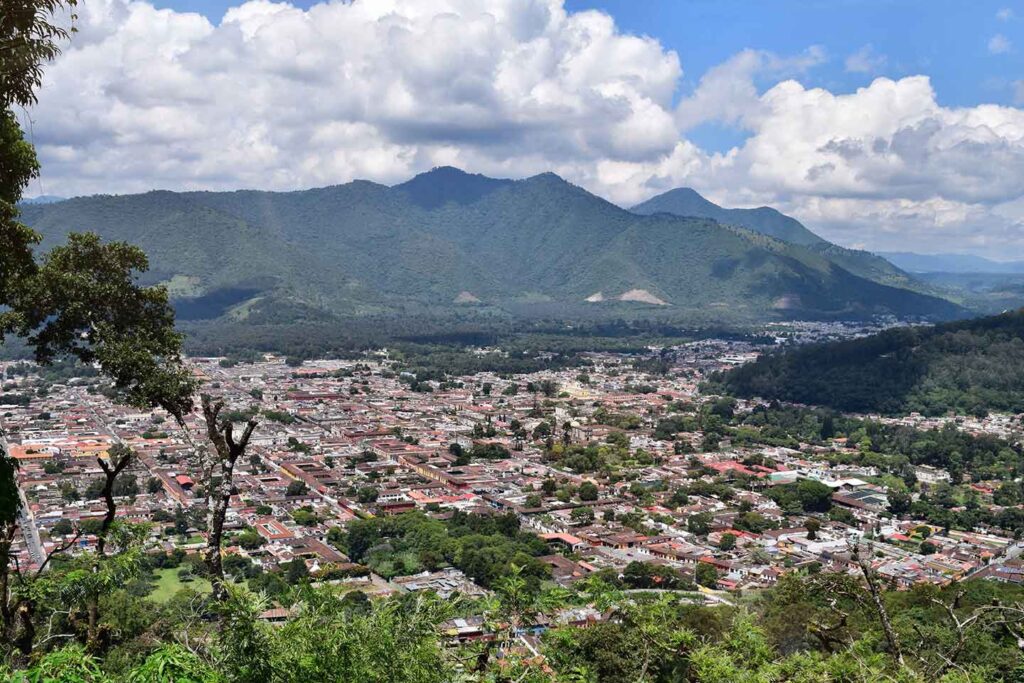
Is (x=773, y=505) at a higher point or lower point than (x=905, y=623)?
lower

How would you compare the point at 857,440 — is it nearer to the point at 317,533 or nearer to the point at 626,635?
the point at 317,533

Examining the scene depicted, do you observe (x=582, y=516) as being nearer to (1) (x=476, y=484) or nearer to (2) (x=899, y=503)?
(1) (x=476, y=484)

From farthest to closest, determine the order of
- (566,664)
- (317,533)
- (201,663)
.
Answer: (317,533) < (566,664) < (201,663)

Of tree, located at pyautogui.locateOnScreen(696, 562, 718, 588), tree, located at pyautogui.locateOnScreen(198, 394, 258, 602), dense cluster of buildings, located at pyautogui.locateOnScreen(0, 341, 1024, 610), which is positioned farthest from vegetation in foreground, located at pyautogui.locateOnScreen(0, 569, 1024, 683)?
tree, located at pyautogui.locateOnScreen(696, 562, 718, 588)

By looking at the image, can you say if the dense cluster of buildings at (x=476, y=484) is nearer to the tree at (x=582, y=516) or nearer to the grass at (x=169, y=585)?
the tree at (x=582, y=516)

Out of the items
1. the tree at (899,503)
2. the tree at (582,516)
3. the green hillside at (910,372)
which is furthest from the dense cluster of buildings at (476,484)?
the green hillside at (910,372)

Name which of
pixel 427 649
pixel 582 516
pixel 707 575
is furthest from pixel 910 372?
pixel 427 649

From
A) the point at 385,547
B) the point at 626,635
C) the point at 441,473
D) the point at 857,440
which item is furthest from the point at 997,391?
the point at 626,635

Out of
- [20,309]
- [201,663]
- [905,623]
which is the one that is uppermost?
[20,309]
